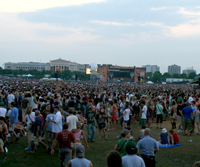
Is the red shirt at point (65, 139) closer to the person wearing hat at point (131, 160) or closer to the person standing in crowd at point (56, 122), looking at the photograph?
the person standing in crowd at point (56, 122)

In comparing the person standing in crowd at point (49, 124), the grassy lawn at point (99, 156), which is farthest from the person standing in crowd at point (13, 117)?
the person standing in crowd at point (49, 124)

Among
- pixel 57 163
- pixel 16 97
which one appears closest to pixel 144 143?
pixel 57 163

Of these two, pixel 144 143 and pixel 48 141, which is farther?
pixel 48 141

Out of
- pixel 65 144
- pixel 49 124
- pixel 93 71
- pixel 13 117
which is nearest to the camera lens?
pixel 65 144

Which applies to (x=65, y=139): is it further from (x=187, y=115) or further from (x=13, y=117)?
(x=187, y=115)

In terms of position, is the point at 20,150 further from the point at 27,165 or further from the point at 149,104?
the point at 149,104

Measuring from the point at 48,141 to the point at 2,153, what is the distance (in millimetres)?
3976

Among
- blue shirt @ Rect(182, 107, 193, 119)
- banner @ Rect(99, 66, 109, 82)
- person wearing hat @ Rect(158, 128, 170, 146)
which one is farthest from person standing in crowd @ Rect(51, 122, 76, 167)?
banner @ Rect(99, 66, 109, 82)

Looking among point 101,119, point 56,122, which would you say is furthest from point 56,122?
point 101,119

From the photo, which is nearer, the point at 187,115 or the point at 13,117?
the point at 13,117

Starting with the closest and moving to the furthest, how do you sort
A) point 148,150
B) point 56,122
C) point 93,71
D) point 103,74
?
point 148,150, point 56,122, point 93,71, point 103,74

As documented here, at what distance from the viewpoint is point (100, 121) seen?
395 inches

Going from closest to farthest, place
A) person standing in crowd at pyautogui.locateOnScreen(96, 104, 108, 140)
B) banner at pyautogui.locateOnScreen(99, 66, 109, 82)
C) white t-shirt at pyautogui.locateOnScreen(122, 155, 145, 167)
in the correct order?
1. white t-shirt at pyautogui.locateOnScreen(122, 155, 145, 167)
2. person standing in crowd at pyautogui.locateOnScreen(96, 104, 108, 140)
3. banner at pyautogui.locateOnScreen(99, 66, 109, 82)

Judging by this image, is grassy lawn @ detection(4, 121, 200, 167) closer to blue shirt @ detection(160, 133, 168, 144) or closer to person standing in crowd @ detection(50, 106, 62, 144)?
blue shirt @ detection(160, 133, 168, 144)
